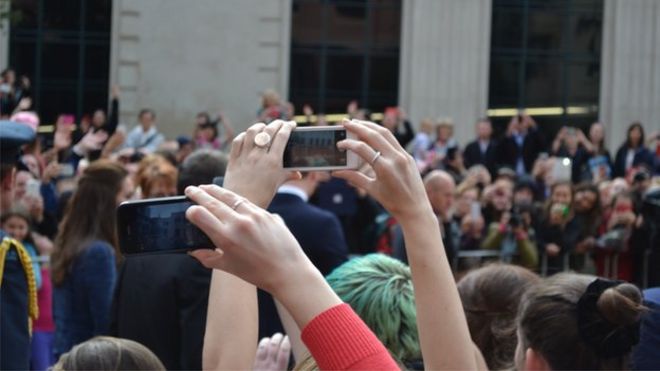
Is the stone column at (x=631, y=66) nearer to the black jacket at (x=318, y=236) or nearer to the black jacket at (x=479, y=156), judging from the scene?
the black jacket at (x=479, y=156)

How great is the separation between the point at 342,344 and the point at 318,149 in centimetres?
81

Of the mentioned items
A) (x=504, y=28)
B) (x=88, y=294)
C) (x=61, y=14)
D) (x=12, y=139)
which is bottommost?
(x=88, y=294)

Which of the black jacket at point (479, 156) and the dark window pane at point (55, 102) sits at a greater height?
the dark window pane at point (55, 102)

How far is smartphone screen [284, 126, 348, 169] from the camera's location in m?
2.86

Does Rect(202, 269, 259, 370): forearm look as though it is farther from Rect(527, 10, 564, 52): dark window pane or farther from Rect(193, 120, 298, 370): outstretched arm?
Rect(527, 10, 564, 52): dark window pane

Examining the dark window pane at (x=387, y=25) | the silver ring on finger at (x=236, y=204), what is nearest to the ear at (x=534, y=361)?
the silver ring on finger at (x=236, y=204)

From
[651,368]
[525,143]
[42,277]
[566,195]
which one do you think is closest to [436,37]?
[525,143]

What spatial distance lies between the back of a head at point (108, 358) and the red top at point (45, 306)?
4.01 metres

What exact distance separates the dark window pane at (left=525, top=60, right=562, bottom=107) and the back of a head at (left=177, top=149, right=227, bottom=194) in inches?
751

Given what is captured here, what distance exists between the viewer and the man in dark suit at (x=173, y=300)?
5676 millimetres

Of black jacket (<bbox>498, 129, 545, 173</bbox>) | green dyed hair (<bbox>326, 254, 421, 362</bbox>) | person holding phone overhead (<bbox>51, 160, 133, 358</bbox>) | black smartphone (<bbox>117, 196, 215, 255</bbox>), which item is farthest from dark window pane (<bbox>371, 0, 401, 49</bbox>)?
black smartphone (<bbox>117, 196, 215, 255</bbox>)

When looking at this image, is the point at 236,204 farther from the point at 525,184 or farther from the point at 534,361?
the point at 525,184

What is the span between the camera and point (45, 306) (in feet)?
25.5

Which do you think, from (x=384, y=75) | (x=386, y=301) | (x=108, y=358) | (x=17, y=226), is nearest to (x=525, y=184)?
(x=17, y=226)
